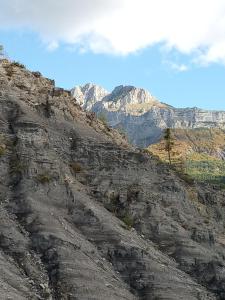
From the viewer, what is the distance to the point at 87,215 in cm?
5922

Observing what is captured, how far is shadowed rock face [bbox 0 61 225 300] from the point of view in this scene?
49875 millimetres

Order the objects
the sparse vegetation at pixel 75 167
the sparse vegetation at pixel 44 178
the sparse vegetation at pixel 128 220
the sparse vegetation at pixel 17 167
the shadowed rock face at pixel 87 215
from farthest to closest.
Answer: the sparse vegetation at pixel 75 167, the sparse vegetation at pixel 128 220, the sparse vegetation at pixel 17 167, the sparse vegetation at pixel 44 178, the shadowed rock face at pixel 87 215

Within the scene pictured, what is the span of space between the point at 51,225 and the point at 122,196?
1440 centimetres

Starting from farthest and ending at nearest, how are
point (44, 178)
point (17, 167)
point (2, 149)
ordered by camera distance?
point (2, 149) → point (17, 167) → point (44, 178)

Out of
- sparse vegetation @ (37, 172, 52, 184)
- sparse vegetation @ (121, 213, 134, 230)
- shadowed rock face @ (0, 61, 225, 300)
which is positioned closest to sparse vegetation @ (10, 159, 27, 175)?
shadowed rock face @ (0, 61, 225, 300)

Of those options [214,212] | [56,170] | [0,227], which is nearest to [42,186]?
[56,170]

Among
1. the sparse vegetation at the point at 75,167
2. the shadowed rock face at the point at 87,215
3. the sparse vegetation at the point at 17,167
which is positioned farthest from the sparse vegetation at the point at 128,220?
the sparse vegetation at the point at 17,167

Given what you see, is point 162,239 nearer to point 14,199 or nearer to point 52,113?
point 14,199

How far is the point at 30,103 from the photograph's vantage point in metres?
75.5

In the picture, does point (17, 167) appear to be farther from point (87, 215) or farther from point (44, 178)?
point (87, 215)

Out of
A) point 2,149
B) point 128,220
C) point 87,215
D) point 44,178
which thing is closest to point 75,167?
point 44,178

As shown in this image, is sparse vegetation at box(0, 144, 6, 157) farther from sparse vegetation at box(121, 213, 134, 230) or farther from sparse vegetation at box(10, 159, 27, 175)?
sparse vegetation at box(121, 213, 134, 230)

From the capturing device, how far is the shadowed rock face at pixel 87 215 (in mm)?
49875

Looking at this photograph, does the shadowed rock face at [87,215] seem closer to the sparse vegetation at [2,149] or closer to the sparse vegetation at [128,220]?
the sparse vegetation at [128,220]
